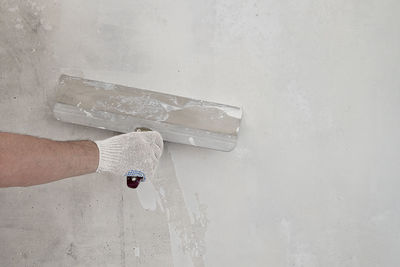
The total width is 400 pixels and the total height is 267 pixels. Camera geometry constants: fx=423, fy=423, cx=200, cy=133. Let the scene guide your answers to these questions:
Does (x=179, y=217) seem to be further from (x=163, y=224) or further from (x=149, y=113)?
(x=149, y=113)

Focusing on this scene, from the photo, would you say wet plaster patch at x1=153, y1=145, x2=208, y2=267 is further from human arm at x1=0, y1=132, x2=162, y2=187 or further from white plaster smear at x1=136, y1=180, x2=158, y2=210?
human arm at x1=0, y1=132, x2=162, y2=187

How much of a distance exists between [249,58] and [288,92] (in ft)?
Result: 0.64

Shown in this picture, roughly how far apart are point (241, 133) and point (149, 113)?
36 cm

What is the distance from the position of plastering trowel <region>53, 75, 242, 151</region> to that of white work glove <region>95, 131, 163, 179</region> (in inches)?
3.9

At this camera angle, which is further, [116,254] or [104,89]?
[116,254]

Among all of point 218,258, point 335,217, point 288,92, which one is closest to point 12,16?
point 288,92

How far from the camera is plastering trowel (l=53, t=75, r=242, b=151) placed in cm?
152

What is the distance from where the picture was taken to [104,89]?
1.57 meters

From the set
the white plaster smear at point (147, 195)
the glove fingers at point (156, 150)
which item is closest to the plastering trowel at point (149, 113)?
the glove fingers at point (156, 150)

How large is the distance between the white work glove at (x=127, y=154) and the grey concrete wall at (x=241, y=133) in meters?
0.20

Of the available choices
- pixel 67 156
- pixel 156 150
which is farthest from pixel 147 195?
pixel 67 156

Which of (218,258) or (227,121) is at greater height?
(227,121)

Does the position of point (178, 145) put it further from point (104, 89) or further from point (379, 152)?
point (379, 152)

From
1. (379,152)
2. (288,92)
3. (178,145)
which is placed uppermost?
(288,92)
